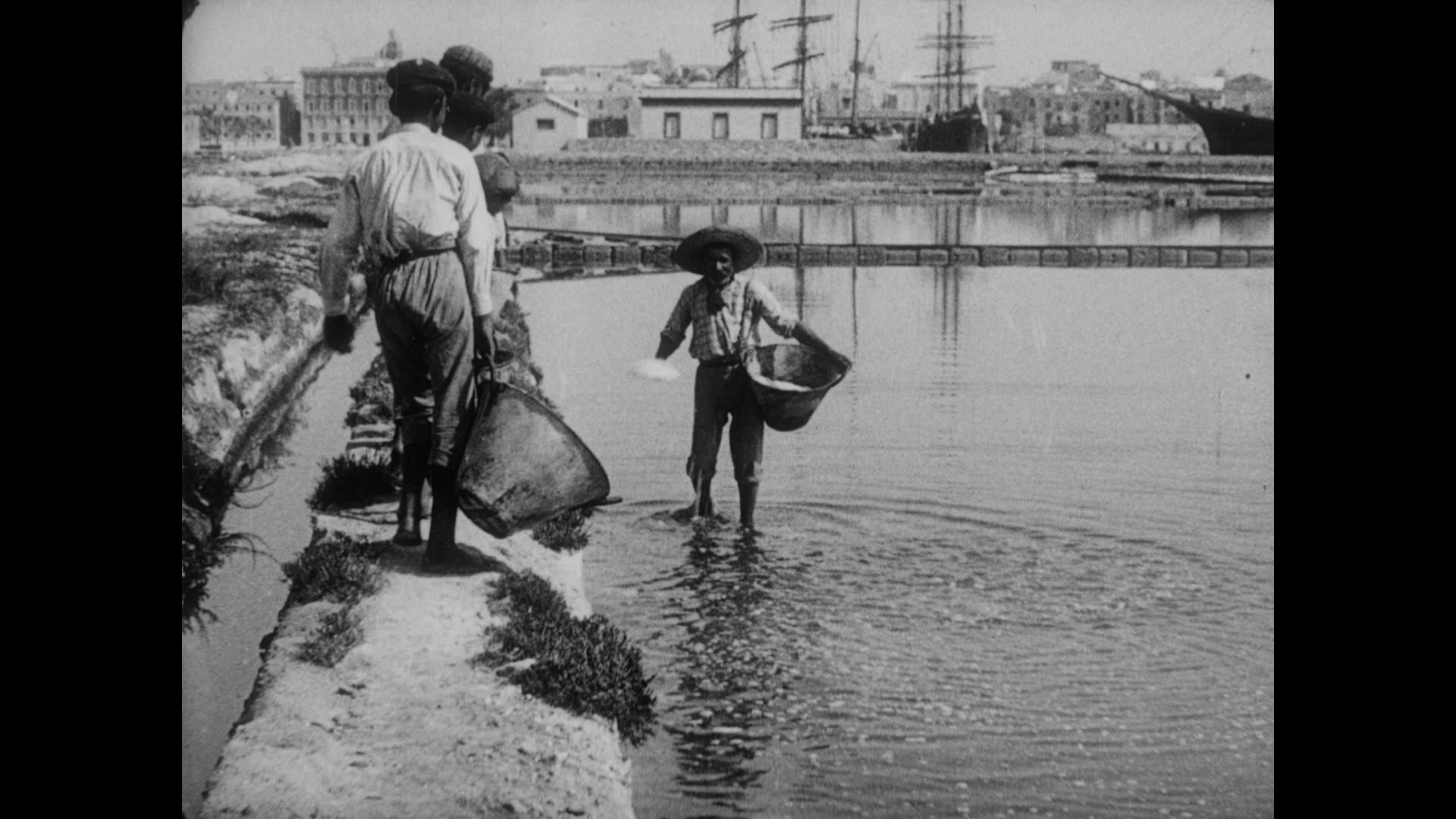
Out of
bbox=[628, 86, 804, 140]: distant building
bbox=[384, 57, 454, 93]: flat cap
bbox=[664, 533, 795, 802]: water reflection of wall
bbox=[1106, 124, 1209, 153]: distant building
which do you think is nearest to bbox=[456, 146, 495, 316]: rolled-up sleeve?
bbox=[384, 57, 454, 93]: flat cap

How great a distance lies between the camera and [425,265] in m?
6.50

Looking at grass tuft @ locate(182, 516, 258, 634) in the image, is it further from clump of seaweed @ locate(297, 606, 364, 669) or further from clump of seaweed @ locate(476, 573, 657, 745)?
clump of seaweed @ locate(476, 573, 657, 745)

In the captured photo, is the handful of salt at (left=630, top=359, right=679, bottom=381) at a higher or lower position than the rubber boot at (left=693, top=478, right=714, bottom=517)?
higher

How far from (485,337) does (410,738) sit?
1.68m

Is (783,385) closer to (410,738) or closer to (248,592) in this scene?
(248,592)

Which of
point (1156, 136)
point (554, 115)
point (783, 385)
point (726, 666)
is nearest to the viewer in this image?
point (726, 666)

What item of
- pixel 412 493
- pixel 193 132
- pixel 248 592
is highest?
pixel 193 132

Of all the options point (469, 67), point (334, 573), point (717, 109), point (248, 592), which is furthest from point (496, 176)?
point (717, 109)

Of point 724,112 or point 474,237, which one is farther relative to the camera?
point 724,112

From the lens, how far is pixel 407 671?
598 centimetres

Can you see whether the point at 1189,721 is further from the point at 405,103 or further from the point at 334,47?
the point at 334,47

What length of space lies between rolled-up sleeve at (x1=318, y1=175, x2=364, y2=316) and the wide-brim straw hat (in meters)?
1.78

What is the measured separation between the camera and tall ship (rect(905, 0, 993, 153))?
815 cm
